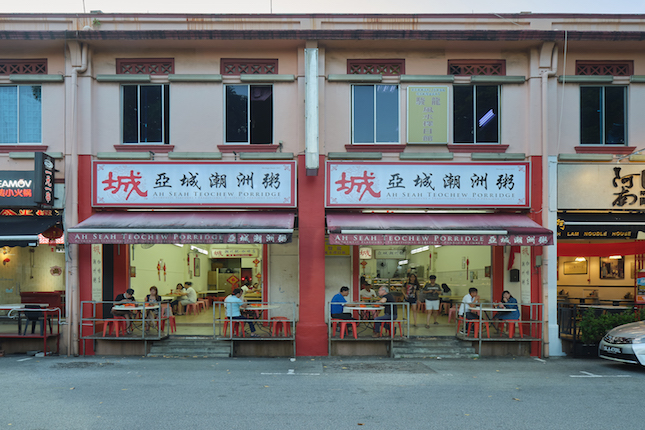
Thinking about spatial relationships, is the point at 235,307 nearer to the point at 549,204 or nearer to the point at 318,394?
the point at 318,394

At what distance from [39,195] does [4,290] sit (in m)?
7.46

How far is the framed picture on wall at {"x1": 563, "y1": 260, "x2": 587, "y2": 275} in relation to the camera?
19.5 metres

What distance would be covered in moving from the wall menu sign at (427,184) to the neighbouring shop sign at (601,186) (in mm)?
1043

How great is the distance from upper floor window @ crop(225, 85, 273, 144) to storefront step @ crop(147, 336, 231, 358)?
4977 mm

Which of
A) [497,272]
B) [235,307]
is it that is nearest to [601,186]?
[497,272]

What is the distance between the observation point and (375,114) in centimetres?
1359

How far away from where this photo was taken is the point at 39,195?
12.2m

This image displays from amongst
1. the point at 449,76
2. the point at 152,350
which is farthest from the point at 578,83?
the point at 152,350

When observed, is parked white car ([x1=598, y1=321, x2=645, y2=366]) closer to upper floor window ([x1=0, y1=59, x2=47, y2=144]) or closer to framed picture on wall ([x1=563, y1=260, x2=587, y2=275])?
framed picture on wall ([x1=563, y1=260, x2=587, y2=275])

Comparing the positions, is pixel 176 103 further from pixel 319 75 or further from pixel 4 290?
pixel 4 290

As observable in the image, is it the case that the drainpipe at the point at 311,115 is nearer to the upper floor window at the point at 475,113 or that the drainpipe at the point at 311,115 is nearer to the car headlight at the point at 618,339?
the upper floor window at the point at 475,113

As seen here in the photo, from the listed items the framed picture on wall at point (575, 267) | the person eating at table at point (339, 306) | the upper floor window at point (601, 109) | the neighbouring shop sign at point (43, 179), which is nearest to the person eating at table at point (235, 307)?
the person eating at table at point (339, 306)

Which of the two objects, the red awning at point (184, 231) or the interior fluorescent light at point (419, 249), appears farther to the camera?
the interior fluorescent light at point (419, 249)

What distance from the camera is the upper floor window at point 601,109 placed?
13.6 metres
